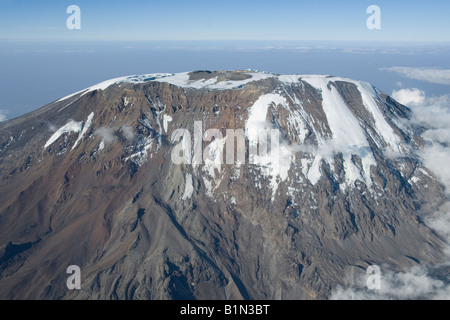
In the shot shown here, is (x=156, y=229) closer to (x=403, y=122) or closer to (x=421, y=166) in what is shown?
(x=421, y=166)

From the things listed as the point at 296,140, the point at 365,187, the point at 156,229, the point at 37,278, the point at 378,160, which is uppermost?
the point at 296,140

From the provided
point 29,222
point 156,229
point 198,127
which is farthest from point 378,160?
point 29,222

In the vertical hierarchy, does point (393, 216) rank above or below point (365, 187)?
below

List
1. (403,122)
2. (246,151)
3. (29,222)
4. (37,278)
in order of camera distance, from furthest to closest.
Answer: (403,122) → (246,151) → (29,222) → (37,278)

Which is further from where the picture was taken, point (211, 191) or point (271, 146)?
point (271, 146)

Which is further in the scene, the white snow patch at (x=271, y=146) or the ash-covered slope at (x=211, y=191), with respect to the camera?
the white snow patch at (x=271, y=146)

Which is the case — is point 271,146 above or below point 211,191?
above

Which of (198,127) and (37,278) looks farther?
(198,127)

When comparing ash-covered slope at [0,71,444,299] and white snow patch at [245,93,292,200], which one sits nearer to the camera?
ash-covered slope at [0,71,444,299]
